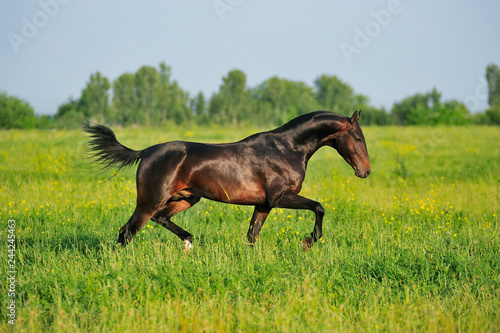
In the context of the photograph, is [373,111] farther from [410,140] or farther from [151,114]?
[410,140]

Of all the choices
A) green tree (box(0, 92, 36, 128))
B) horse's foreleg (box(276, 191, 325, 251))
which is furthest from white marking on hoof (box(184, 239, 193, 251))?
green tree (box(0, 92, 36, 128))

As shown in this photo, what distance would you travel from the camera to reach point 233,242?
605 cm

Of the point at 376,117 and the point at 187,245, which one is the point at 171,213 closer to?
the point at 187,245

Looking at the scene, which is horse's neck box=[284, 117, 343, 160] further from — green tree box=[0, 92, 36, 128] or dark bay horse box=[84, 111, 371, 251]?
green tree box=[0, 92, 36, 128]

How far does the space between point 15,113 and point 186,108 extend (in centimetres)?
2183

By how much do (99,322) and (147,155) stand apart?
2503 mm

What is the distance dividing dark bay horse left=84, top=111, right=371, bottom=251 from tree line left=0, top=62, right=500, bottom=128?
37875 millimetres

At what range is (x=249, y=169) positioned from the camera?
229 inches

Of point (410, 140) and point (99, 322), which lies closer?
point (99, 322)

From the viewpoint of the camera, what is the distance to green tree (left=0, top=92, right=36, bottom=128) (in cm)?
4775

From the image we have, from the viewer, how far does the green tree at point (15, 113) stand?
47.8 metres

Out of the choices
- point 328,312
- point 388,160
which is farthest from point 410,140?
point 328,312

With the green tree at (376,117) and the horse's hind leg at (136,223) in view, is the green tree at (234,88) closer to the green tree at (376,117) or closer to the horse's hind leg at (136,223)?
the green tree at (376,117)

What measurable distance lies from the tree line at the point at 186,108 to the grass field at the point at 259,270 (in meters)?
36.4
